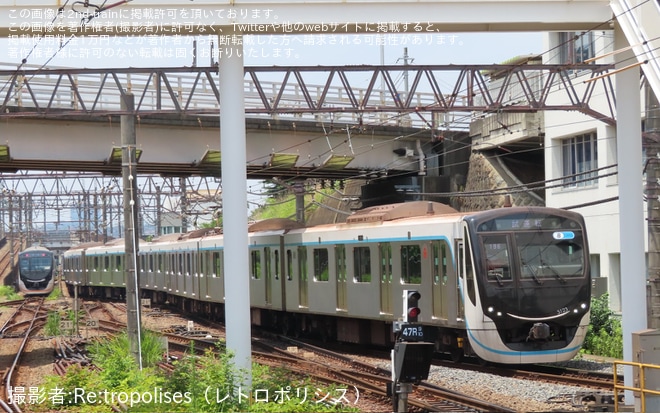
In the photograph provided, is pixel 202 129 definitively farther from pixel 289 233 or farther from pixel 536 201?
pixel 536 201

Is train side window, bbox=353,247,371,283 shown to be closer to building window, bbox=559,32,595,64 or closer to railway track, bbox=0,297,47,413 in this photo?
railway track, bbox=0,297,47,413

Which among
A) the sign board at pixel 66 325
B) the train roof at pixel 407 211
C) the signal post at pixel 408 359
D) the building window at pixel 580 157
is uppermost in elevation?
the building window at pixel 580 157

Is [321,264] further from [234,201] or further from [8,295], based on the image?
[8,295]

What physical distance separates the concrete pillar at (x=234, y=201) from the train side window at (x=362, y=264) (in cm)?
774

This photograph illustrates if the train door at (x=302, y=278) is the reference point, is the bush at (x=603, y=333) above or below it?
below

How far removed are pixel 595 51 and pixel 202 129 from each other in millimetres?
10673

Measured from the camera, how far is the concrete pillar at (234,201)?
10875 mm

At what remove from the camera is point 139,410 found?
35.0 feet

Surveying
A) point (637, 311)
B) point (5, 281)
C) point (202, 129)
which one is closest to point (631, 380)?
point (637, 311)

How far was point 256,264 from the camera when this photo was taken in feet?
82.2

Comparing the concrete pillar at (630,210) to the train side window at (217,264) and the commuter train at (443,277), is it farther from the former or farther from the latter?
the train side window at (217,264)

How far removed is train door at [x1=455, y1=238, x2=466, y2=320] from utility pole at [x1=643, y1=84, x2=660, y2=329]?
111 inches

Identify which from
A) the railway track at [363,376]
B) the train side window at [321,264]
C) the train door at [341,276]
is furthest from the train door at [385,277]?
the train side window at [321,264]

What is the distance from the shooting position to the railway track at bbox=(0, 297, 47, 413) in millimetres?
14320
